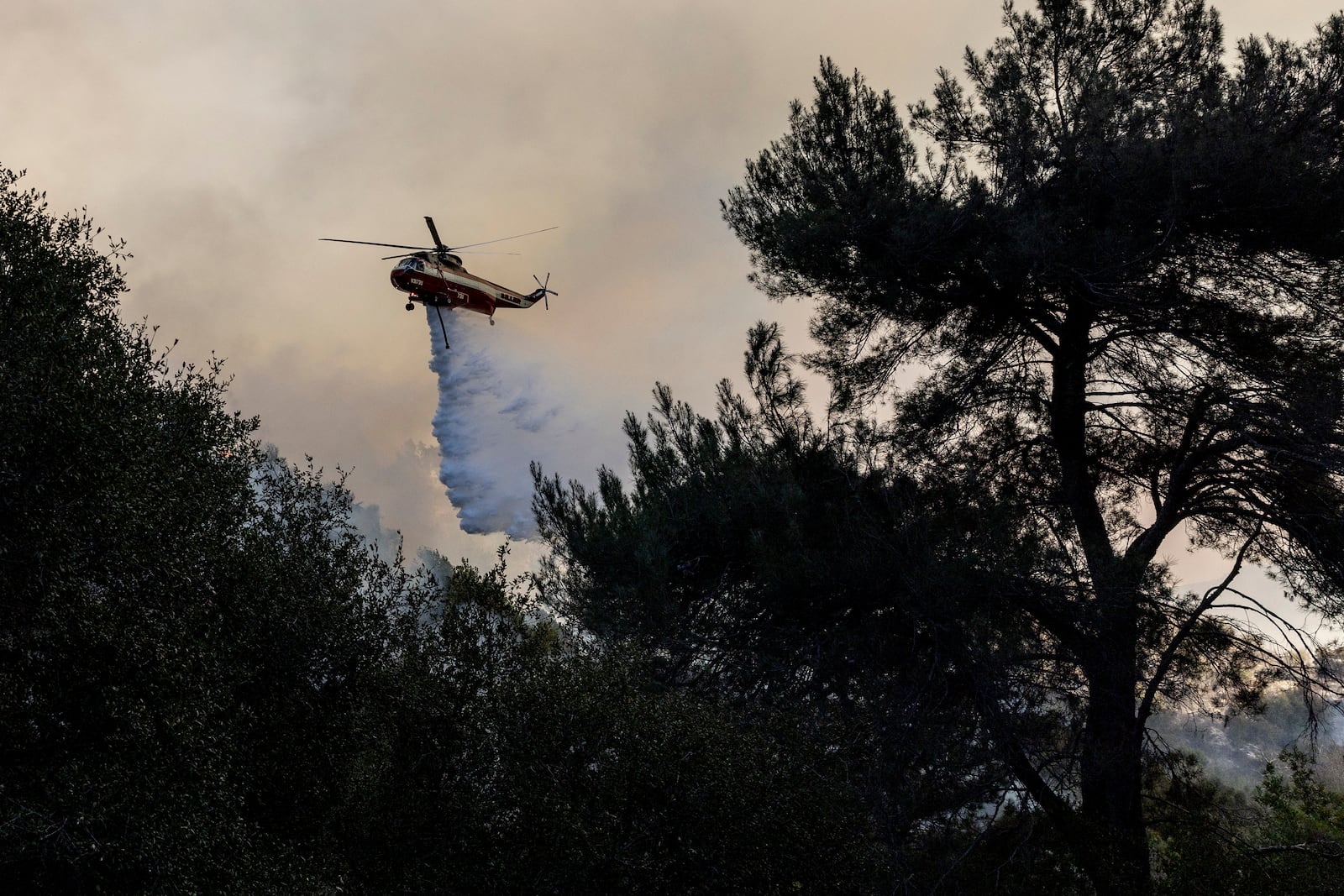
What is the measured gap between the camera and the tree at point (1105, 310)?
480 inches

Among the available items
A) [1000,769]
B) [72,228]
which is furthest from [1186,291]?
[72,228]

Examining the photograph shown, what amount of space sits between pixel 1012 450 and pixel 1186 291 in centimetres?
389

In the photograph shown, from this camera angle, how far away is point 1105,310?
13867 millimetres

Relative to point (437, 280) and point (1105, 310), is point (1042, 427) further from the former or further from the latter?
point (437, 280)

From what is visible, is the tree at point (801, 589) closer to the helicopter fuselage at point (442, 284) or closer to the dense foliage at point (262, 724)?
the dense foliage at point (262, 724)

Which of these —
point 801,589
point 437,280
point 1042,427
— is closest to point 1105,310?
point 1042,427

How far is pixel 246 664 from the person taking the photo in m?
11.9

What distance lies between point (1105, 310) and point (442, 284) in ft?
88.3

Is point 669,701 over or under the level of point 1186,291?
under

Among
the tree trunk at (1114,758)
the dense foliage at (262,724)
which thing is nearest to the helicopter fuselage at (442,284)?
the dense foliage at (262,724)

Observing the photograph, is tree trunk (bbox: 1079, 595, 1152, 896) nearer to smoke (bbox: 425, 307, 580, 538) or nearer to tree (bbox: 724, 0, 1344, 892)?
tree (bbox: 724, 0, 1344, 892)

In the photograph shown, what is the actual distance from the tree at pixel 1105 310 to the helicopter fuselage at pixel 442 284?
21.1 m

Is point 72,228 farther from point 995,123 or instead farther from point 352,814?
point 995,123

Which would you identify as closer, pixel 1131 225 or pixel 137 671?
pixel 137 671
